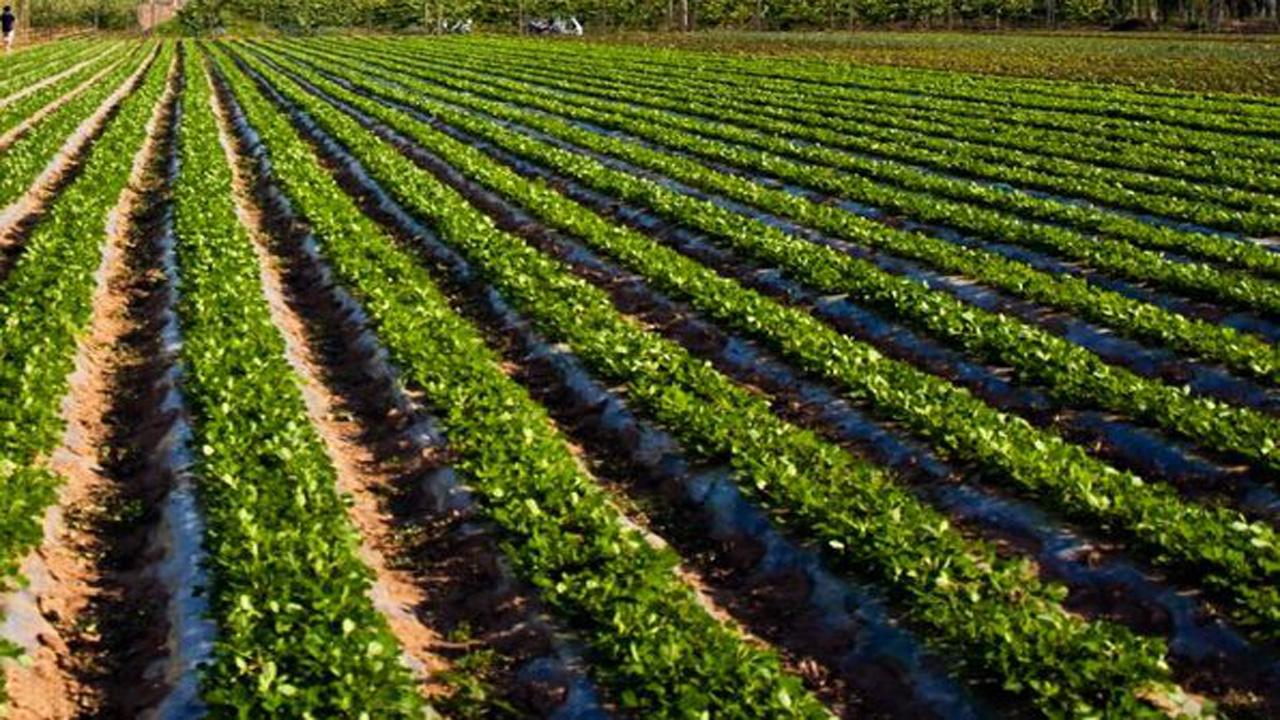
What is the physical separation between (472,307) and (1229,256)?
42.1 ft

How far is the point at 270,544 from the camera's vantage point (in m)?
8.84

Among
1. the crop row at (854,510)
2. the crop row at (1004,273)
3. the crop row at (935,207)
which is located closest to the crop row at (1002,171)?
the crop row at (935,207)

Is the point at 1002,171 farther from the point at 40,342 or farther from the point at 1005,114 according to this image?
the point at 40,342

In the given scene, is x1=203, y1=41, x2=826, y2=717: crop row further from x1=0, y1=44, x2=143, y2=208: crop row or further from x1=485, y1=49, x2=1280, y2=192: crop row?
x1=485, y1=49, x2=1280, y2=192: crop row

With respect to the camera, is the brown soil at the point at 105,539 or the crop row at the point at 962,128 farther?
the crop row at the point at 962,128

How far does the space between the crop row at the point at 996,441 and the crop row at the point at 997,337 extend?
54.7 inches

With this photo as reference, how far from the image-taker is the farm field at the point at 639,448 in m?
7.86

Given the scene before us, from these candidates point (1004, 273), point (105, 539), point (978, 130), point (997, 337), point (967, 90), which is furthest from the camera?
point (967, 90)

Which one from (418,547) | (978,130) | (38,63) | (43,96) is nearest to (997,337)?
(418,547)

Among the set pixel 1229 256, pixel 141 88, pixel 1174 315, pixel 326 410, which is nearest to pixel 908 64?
pixel 141 88

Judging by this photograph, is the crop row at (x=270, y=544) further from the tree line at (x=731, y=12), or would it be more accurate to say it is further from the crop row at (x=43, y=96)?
the tree line at (x=731, y=12)

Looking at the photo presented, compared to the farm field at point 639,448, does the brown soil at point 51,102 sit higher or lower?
higher

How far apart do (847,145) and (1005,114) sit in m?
9.07

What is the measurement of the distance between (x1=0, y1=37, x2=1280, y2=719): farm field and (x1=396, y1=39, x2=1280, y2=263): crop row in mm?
A: 236
